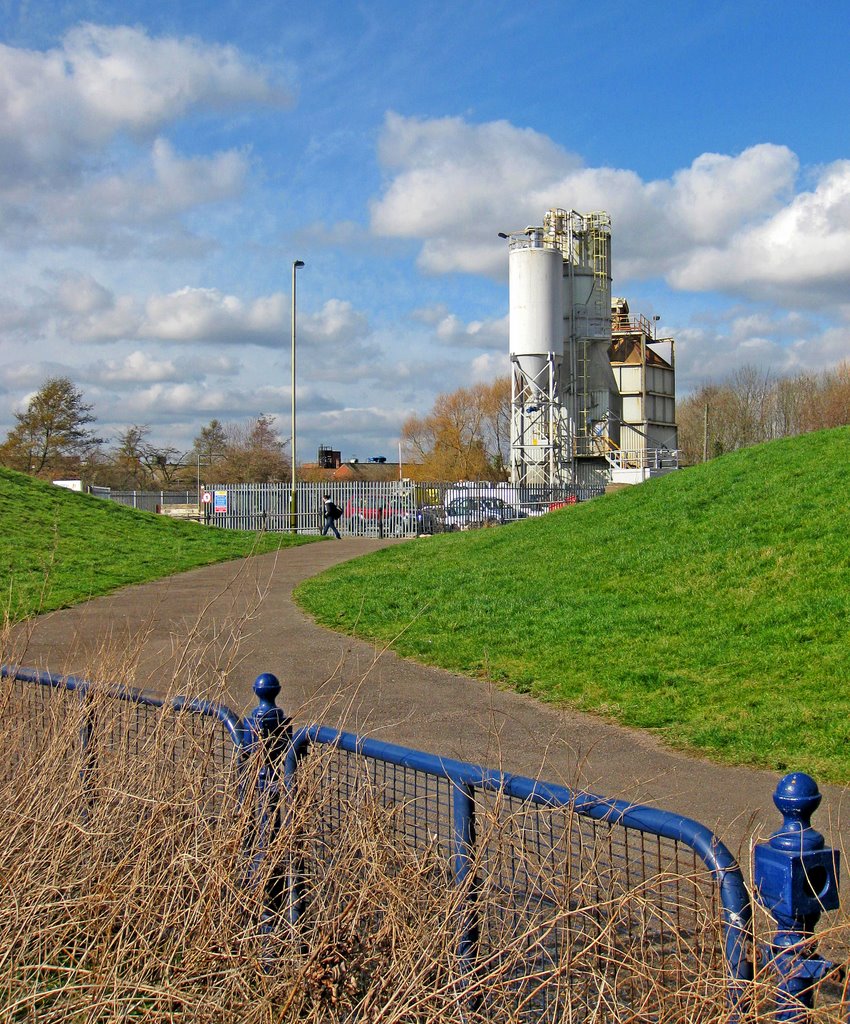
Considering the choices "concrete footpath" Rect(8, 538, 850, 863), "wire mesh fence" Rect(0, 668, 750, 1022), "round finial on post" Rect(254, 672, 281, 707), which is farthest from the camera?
"concrete footpath" Rect(8, 538, 850, 863)

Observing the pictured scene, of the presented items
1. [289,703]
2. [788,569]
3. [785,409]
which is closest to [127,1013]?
[289,703]

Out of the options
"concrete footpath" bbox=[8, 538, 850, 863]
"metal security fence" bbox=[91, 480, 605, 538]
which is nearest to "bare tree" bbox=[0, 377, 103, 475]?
"metal security fence" bbox=[91, 480, 605, 538]

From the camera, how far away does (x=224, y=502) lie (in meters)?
38.2

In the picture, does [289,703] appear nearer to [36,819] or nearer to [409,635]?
[409,635]

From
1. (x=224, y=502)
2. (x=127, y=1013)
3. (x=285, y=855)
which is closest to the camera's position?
(x=127, y=1013)

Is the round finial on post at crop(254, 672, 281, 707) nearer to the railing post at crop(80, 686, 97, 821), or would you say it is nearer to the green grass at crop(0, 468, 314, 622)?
the railing post at crop(80, 686, 97, 821)

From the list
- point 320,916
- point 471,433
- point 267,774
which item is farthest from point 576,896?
point 471,433

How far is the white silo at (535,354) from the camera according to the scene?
5334 centimetres

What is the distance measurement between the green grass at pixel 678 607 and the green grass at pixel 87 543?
157 inches

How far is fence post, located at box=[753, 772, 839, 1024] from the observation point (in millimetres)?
2520

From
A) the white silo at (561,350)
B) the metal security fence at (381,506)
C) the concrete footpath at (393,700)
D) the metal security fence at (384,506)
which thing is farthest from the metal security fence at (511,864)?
the white silo at (561,350)

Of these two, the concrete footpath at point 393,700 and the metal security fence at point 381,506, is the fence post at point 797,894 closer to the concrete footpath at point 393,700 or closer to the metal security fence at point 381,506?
the concrete footpath at point 393,700

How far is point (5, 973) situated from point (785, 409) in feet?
258

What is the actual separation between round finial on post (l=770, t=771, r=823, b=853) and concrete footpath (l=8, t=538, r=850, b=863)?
0.35 m
